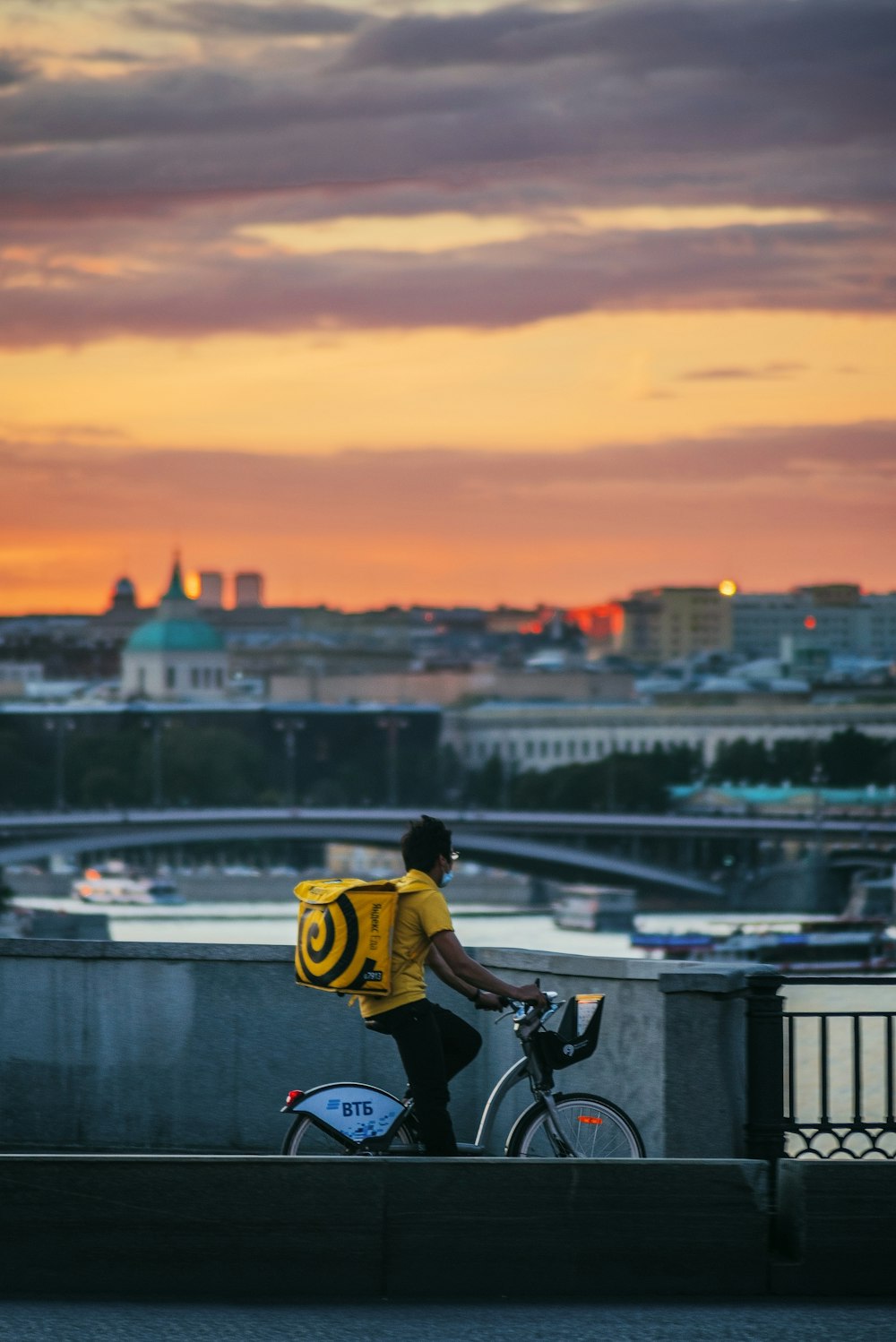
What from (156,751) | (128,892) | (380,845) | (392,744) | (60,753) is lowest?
(128,892)

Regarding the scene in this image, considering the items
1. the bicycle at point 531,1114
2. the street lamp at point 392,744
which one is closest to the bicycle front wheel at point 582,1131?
the bicycle at point 531,1114

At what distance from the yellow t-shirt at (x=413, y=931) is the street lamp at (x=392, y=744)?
106 meters

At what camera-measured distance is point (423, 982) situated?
6.80m

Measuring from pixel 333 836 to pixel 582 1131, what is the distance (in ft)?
232

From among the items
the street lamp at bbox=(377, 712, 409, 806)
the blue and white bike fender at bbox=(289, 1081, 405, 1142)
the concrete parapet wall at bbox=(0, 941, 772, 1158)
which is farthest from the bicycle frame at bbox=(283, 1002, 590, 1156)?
the street lamp at bbox=(377, 712, 409, 806)

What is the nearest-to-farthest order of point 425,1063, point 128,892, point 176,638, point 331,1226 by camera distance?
point 331,1226
point 425,1063
point 128,892
point 176,638

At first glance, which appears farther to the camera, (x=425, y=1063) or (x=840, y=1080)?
(x=840, y=1080)

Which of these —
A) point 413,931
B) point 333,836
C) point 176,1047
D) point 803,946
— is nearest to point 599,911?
point 333,836

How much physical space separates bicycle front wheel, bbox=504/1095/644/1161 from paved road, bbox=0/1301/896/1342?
1.60ft

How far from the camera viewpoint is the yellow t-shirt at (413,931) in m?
6.73

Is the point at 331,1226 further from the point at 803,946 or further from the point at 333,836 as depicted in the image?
the point at 333,836

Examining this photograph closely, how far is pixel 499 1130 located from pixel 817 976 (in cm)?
109

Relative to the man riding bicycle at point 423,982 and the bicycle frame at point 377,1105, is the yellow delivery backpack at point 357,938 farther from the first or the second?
the bicycle frame at point 377,1105

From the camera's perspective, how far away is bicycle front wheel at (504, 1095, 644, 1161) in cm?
688
